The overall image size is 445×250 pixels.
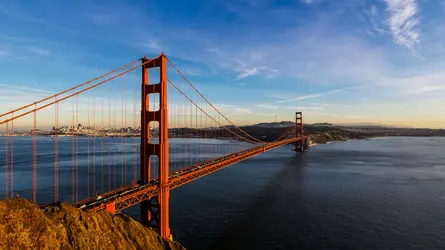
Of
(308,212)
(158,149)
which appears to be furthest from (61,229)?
(308,212)

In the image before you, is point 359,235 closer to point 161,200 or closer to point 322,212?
point 322,212

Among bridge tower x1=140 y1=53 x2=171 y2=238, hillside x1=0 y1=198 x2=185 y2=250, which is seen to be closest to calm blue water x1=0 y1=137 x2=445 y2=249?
bridge tower x1=140 y1=53 x2=171 y2=238

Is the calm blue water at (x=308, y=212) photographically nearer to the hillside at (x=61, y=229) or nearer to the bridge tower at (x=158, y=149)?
the bridge tower at (x=158, y=149)

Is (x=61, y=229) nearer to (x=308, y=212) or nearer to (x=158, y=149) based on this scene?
(x=158, y=149)

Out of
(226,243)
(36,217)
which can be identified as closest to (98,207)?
(36,217)

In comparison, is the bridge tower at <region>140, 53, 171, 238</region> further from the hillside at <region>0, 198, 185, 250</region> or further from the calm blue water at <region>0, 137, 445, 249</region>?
the hillside at <region>0, 198, 185, 250</region>

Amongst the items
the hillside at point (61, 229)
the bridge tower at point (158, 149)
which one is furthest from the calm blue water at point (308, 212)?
the hillside at point (61, 229)
